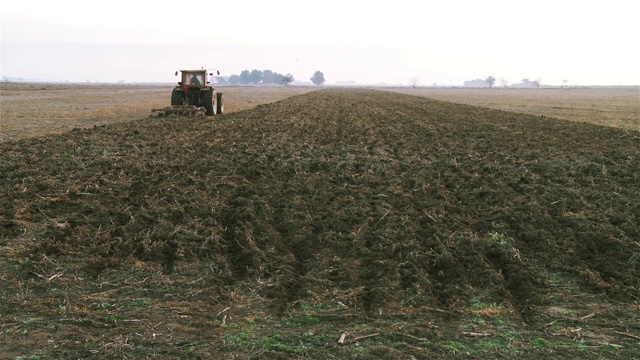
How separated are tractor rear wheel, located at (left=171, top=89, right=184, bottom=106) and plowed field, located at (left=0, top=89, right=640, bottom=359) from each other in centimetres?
1116

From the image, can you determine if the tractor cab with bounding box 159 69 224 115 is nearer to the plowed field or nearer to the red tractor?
the red tractor

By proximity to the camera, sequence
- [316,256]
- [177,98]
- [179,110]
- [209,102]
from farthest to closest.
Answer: [177,98] < [209,102] < [179,110] < [316,256]

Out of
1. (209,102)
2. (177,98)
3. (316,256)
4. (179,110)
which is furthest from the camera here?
(177,98)

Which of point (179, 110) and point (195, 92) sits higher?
point (195, 92)

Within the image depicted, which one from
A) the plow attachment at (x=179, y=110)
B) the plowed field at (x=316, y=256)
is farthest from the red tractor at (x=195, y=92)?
the plowed field at (x=316, y=256)

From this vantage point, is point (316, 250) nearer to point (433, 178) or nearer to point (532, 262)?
point (532, 262)

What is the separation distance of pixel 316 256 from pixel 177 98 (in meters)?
17.6

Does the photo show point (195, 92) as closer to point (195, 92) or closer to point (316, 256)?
point (195, 92)

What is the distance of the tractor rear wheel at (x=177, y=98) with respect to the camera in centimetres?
2114

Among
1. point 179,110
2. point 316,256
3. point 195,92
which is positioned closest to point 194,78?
point 195,92

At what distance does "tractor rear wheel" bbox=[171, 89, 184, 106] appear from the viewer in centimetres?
2114

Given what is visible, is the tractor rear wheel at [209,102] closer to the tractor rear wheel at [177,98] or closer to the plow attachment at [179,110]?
the plow attachment at [179,110]

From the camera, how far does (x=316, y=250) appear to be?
5.80 m

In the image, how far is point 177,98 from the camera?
21.2 metres
